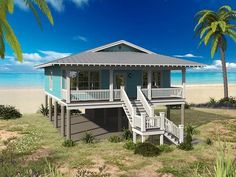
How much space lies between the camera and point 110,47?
2566 centimetres

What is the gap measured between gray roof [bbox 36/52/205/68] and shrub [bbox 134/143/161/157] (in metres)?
6.35

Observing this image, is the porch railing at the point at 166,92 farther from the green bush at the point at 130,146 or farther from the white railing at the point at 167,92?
the green bush at the point at 130,146

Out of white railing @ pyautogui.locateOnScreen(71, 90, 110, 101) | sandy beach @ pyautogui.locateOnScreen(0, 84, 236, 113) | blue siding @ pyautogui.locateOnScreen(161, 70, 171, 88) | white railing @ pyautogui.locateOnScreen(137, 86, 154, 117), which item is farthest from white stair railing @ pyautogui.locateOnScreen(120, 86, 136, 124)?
sandy beach @ pyautogui.locateOnScreen(0, 84, 236, 113)

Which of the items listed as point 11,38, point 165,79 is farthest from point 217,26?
point 11,38

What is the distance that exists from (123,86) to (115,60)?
83.5 inches

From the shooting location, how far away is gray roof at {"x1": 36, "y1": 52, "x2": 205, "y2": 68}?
790 inches

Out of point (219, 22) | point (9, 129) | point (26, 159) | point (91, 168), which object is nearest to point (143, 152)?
point (91, 168)

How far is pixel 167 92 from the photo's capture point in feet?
76.4

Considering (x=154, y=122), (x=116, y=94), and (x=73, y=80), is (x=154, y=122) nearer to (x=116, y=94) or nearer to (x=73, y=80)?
(x=116, y=94)

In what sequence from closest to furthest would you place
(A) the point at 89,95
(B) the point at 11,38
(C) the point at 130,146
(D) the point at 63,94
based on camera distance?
(B) the point at 11,38, (C) the point at 130,146, (A) the point at 89,95, (D) the point at 63,94

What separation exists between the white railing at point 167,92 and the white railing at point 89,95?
397 cm

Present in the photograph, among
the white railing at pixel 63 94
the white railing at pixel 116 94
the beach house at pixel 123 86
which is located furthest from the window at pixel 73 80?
the white railing at pixel 116 94

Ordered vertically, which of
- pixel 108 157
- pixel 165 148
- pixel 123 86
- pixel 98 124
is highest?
pixel 123 86

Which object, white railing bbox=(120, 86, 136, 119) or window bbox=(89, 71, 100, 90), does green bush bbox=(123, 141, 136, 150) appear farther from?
window bbox=(89, 71, 100, 90)
